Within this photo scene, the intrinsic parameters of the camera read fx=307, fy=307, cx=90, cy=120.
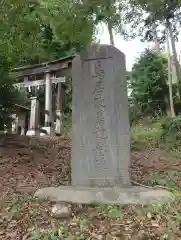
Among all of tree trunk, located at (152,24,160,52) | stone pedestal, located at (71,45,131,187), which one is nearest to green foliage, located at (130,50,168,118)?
tree trunk, located at (152,24,160,52)

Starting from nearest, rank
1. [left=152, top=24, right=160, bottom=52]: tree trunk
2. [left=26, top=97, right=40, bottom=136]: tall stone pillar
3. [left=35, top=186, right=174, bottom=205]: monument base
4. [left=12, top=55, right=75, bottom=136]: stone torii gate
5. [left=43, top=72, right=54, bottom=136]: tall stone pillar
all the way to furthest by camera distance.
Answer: [left=35, top=186, right=174, bottom=205]: monument base < [left=26, top=97, right=40, bottom=136]: tall stone pillar < [left=12, top=55, right=75, bottom=136]: stone torii gate < [left=43, top=72, right=54, bottom=136]: tall stone pillar < [left=152, top=24, right=160, bottom=52]: tree trunk

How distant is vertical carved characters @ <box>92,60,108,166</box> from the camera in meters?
4.93

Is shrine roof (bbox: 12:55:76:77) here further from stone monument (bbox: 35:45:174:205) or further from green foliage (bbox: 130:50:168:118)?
stone monument (bbox: 35:45:174:205)

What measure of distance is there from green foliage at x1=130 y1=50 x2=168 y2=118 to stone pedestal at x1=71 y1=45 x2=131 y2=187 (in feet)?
31.9

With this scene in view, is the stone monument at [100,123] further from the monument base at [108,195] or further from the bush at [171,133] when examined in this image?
the bush at [171,133]

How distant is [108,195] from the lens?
14.1ft

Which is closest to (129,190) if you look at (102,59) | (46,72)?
(102,59)

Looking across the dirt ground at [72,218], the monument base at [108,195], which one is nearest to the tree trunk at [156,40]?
the dirt ground at [72,218]

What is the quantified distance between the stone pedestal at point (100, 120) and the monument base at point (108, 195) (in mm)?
370

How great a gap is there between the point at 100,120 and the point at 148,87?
10163 mm

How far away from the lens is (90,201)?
13.5 feet

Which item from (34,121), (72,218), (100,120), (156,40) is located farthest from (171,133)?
(156,40)

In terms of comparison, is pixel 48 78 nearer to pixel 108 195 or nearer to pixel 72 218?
pixel 108 195

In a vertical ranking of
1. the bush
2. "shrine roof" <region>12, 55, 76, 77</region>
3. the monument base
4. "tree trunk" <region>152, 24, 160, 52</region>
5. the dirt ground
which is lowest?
the dirt ground
